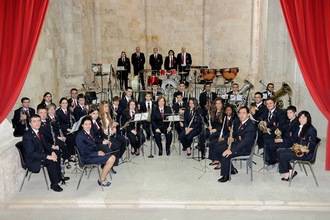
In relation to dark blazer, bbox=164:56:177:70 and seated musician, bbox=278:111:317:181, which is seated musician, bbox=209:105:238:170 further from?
dark blazer, bbox=164:56:177:70

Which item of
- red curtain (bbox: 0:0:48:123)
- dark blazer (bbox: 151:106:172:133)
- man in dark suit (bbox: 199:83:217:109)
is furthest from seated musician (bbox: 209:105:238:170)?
red curtain (bbox: 0:0:48:123)

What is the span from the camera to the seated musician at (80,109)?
922 cm

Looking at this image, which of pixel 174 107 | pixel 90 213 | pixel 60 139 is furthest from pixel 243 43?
pixel 90 213

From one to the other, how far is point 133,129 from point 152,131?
50cm

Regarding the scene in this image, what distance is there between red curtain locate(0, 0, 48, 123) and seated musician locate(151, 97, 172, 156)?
368cm

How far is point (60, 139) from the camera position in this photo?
812 cm

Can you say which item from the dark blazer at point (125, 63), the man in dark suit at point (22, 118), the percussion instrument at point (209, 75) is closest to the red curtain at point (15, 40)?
the man in dark suit at point (22, 118)

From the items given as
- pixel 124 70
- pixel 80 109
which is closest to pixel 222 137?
pixel 80 109

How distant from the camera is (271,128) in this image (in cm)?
827

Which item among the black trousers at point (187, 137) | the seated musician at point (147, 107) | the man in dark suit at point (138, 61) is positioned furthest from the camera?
the man in dark suit at point (138, 61)

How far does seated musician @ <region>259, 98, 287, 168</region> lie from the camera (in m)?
7.83

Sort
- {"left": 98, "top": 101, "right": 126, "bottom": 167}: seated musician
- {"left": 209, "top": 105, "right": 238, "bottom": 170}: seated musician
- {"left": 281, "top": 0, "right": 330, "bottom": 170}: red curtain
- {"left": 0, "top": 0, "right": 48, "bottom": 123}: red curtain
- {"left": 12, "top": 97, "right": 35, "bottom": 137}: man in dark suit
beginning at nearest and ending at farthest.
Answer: {"left": 0, "top": 0, "right": 48, "bottom": 123}: red curtain → {"left": 281, "top": 0, "right": 330, "bottom": 170}: red curtain → {"left": 209, "top": 105, "right": 238, "bottom": 170}: seated musician → {"left": 98, "top": 101, "right": 126, "bottom": 167}: seated musician → {"left": 12, "top": 97, "right": 35, "bottom": 137}: man in dark suit

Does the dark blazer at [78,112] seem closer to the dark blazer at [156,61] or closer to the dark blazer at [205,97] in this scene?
the dark blazer at [205,97]

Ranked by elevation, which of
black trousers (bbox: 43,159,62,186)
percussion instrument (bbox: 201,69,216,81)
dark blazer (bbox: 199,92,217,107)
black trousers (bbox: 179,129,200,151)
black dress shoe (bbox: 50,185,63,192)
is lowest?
black dress shoe (bbox: 50,185,63,192)
